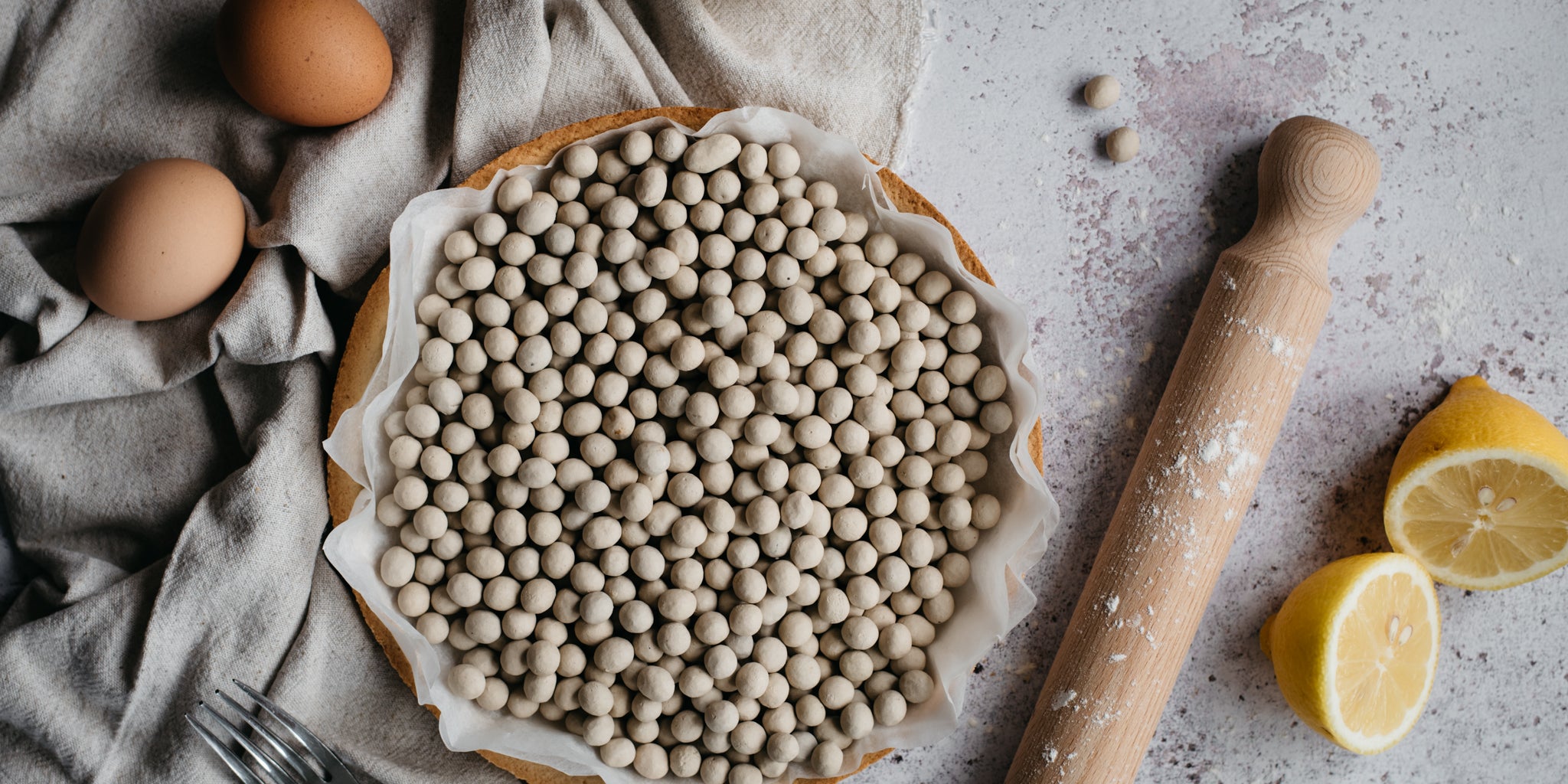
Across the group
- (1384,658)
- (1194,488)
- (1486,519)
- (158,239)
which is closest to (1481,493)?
(1486,519)

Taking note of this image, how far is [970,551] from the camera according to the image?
39.0 inches

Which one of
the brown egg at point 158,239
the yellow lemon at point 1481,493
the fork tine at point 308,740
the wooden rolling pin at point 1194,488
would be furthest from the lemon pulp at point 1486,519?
the brown egg at point 158,239

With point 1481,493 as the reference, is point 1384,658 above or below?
below

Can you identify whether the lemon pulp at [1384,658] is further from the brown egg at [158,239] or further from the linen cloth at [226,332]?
the brown egg at [158,239]

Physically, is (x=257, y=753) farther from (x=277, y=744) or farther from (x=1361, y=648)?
(x=1361, y=648)

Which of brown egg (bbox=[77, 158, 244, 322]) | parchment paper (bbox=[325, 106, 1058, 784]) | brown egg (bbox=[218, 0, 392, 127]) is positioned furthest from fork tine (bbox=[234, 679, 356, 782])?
brown egg (bbox=[218, 0, 392, 127])

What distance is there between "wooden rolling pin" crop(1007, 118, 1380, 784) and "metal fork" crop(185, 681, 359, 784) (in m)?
0.70

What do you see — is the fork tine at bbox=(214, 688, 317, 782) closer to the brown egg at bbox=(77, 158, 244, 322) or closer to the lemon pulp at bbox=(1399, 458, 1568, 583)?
the brown egg at bbox=(77, 158, 244, 322)

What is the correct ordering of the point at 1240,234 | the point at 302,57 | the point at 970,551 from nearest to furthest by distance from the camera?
the point at 302,57
the point at 970,551
the point at 1240,234

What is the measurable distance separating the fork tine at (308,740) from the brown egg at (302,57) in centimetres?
56

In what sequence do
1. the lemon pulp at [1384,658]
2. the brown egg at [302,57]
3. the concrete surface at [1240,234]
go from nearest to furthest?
the brown egg at [302,57] → the lemon pulp at [1384,658] → the concrete surface at [1240,234]

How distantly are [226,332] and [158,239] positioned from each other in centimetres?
10

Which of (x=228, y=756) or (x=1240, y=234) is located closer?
(x=228, y=756)

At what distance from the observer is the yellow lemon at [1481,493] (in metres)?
1.00
